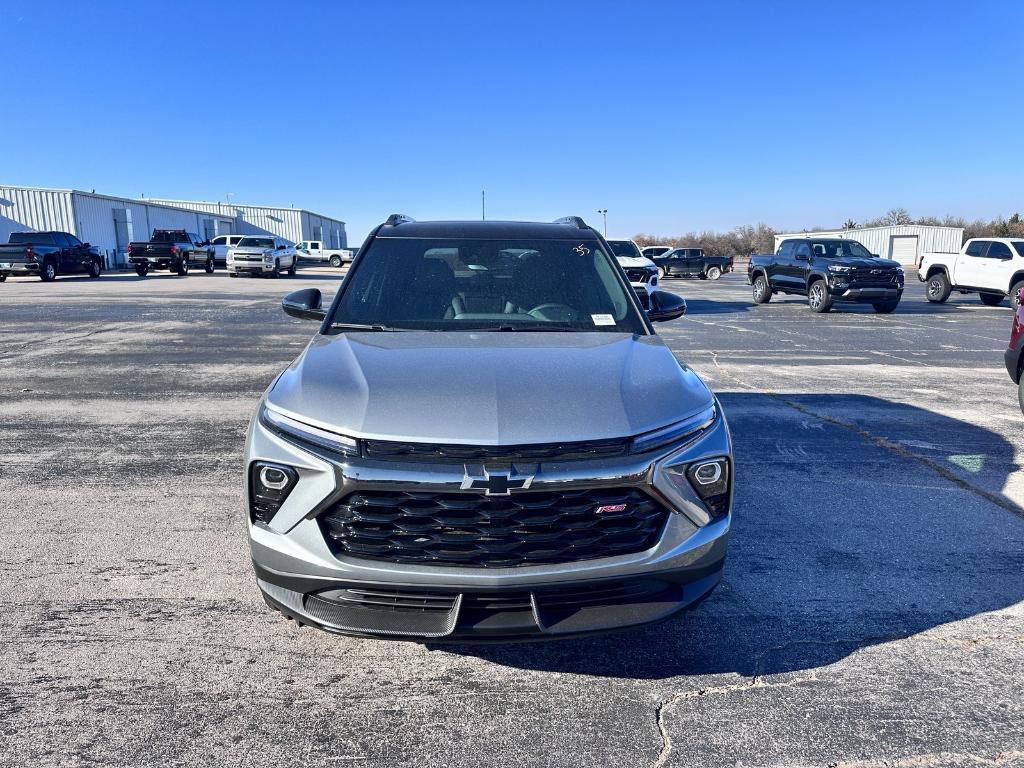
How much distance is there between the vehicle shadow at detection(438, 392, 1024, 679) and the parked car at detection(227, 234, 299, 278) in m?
32.5

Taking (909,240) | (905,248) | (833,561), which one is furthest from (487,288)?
(905,248)

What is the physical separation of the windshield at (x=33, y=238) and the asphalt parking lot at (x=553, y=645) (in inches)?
1049

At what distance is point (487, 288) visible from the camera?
391 cm

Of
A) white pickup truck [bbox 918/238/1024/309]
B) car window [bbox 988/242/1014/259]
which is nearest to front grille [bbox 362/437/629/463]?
white pickup truck [bbox 918/238/1024/309]

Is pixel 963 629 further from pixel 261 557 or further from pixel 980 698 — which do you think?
pixel 261 557

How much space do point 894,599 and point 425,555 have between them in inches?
92.6

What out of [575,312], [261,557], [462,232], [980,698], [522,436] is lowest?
[980,698]

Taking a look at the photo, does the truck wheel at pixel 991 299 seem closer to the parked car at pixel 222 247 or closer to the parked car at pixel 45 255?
the parked car at pixel 45 255

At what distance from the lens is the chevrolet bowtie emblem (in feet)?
7.42

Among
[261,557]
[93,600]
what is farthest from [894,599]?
[93,600]

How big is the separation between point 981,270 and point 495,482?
74.1 feet

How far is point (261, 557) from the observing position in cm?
243

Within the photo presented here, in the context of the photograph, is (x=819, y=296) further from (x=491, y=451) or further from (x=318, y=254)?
(x=318, y=254)

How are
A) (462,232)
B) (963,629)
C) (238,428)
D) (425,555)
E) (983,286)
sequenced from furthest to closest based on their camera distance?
(983,286) → (238,428) → (462,232) → (963,629) → (425,555)
